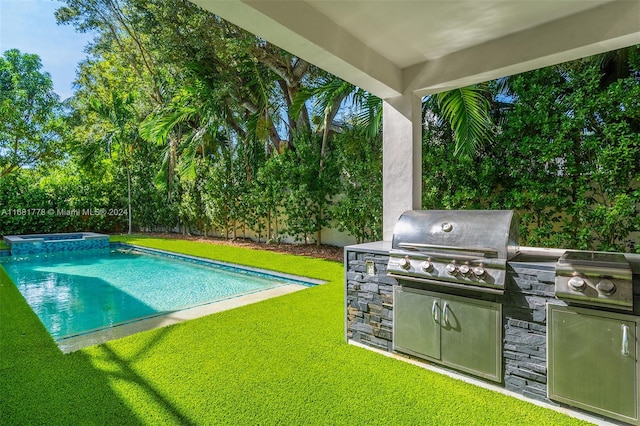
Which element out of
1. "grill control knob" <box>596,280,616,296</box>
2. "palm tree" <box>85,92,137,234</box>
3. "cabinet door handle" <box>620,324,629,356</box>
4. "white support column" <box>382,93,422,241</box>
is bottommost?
"cabinet door handle" <box>620,324,629,356</box>

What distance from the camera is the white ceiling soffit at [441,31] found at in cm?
306

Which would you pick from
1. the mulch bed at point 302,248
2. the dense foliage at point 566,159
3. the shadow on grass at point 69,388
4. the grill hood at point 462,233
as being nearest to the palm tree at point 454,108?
the dense foliage at point 566,159

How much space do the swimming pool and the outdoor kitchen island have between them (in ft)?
11.7

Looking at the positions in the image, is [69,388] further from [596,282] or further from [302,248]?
[302,248]

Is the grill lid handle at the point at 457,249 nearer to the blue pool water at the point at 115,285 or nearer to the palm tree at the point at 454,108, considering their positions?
the palm tree at the point at 454,108

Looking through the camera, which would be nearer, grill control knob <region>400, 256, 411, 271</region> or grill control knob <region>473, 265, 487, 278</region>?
grill control knob <region>473, 265, 487, 278</region>

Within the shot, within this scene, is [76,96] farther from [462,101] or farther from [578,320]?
[578,320]

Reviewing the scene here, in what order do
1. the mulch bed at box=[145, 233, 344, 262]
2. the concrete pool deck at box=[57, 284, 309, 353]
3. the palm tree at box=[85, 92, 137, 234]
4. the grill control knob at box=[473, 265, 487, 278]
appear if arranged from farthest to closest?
the palm tree at box=[85, 92, 137, 234] → the mulch bed at box=[145, 233, 344, 262] → the concrete pool deck at box=[57, 284, 309, 353] → the grill control knob at box=[473, 265, 487, 278]

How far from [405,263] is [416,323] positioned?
627 millimetres

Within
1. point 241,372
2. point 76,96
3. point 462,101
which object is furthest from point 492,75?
point 76,96

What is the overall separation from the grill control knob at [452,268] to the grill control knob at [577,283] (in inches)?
33.3

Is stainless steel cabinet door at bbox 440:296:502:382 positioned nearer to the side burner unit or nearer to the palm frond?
the side burner unit

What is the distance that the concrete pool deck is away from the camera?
4.17 metres

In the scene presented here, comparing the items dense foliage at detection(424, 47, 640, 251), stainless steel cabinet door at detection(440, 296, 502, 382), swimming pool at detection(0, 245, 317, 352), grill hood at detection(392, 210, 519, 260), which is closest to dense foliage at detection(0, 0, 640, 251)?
dense foliage at detection(424, 47, 640, 251)
